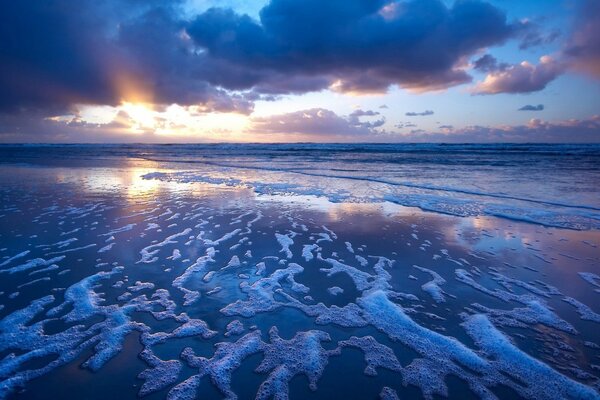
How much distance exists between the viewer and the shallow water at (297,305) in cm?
268

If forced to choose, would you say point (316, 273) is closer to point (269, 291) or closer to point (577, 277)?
point (269, 291)

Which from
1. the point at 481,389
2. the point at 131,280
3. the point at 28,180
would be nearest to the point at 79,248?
the point at 131,280

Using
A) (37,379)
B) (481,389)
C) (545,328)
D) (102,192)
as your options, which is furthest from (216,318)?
(102,192)

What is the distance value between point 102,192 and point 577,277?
1244 cm

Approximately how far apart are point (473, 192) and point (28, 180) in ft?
58.2

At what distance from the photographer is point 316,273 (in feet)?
15.7

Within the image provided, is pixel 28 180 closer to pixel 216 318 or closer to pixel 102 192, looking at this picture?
pixel 102 192

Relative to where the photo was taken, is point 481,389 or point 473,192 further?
point 473,192

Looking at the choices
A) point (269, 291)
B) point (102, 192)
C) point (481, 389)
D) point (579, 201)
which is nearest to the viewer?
point (481, 389)

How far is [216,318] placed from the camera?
3543 mm

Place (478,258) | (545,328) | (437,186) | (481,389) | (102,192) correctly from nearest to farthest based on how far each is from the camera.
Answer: (481,389)
(545,328)
(478,258)
(102,192)
(437,186)

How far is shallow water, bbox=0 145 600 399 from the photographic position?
2.68 m

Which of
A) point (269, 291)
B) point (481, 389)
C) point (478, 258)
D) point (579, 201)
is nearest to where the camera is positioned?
point (481, 389)

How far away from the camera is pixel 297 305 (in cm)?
385
